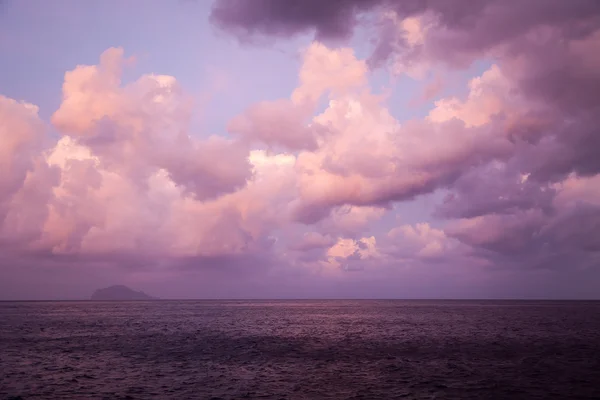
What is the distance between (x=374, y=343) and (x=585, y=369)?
29.0 meters

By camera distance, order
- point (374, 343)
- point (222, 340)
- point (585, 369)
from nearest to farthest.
→ point (585, 369)
point (374, 343)
point (222, 340)

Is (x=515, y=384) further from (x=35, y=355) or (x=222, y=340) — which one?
(x=35, y=355)

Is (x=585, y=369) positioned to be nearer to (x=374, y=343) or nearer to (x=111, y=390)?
(x=374, y=343)

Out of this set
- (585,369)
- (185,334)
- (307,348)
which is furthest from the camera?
(185,334)

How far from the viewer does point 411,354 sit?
5453 cm

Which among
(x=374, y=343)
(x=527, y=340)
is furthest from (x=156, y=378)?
(x=527, y=340)

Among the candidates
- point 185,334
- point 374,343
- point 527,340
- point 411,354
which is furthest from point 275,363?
point 527,340

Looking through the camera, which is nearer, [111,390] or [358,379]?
[111,390]

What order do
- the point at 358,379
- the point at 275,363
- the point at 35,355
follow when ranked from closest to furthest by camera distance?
the point at 358,379, the point at 275,363, the point at 35,355

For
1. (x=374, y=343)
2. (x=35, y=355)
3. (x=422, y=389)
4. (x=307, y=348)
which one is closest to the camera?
(x=422, y=389)

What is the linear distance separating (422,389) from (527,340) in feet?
141

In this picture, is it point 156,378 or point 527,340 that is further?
point 527,340

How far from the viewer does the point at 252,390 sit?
35531 millimetres

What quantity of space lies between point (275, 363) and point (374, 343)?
74.2 feet
